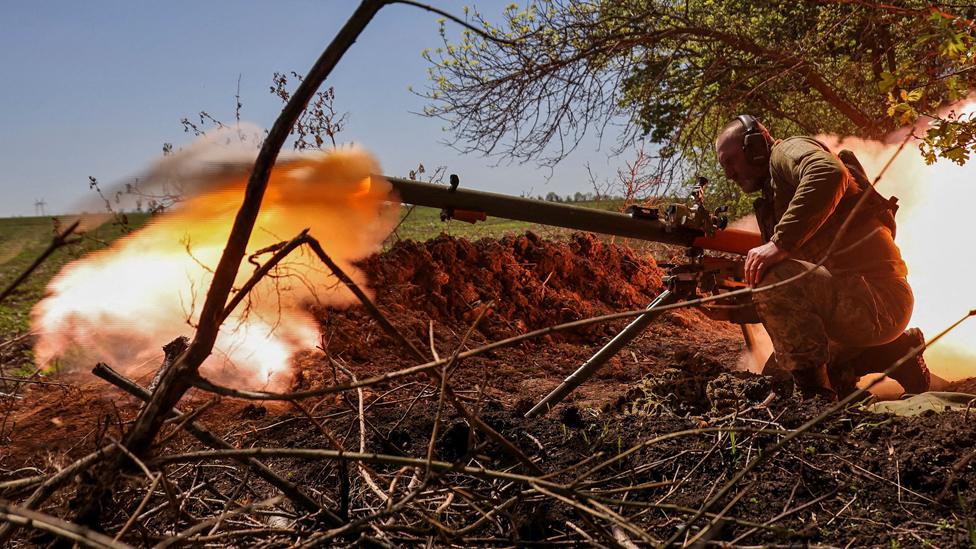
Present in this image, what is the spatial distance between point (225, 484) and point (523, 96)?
22.2ft

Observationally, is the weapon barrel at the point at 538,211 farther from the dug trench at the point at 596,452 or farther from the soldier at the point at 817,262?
the dug trench at the point at 596,452

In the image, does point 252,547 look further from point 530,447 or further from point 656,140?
point 656,140

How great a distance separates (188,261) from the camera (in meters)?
4.86

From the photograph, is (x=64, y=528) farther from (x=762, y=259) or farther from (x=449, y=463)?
(x=762, y=259)

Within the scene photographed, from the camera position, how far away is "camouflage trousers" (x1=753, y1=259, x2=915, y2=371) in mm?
4332

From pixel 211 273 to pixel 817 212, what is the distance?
3.51 metres

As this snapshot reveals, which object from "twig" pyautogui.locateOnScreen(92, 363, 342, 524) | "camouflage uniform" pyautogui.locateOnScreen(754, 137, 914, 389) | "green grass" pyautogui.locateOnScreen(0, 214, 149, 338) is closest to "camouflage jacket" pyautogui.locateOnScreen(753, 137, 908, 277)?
"camouflage uniform" pyautogui.locateOnScreen(754, 137, 914, 389)

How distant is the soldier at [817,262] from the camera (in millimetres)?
4176

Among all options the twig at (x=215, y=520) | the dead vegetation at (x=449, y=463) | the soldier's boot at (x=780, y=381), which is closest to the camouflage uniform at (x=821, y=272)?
the soldier's boot at (x=780, y=381)

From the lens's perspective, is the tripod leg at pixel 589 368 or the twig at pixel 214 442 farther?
the tripod leg at pixel 589 368

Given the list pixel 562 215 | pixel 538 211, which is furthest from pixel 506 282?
pixel 538 211

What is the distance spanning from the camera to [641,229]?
4.64m

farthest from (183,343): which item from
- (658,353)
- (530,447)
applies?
(658,353)

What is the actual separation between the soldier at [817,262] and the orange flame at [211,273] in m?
2.53
